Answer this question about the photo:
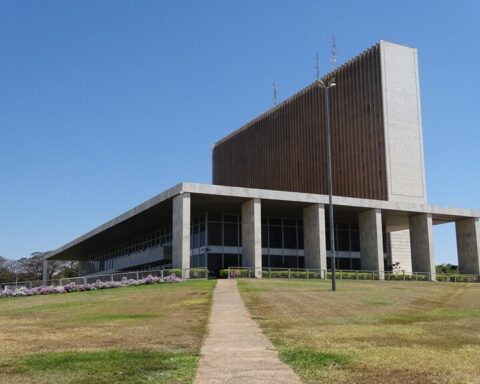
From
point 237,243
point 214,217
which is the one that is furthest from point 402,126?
point 214,217

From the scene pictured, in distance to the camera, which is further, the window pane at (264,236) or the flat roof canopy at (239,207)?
the window pane at (264,236)

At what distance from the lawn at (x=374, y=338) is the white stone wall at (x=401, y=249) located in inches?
1758

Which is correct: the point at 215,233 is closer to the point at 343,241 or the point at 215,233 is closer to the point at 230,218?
the point at 230,218

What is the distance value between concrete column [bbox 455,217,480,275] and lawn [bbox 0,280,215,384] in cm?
4584

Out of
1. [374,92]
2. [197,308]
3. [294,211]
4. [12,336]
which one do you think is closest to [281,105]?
[374,92]

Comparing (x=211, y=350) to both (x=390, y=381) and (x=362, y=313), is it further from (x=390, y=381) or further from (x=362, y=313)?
(x=362, y=313)

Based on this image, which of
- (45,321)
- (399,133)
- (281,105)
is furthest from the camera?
(281,105)

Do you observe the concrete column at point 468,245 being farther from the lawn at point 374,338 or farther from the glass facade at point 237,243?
the lawn at point 374,338

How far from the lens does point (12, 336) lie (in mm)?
13672

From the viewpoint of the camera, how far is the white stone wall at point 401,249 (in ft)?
217

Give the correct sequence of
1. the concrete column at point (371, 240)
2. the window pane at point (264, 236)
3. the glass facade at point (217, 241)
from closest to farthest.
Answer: the glass facade at point (217, 241) → the concrete column at point (371, 240) → the window pane at point (264, 236)

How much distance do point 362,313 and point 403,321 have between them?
2.23 meters

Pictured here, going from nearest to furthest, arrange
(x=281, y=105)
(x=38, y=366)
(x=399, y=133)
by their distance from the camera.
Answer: (x=38, y=366) → (x=399, y=133) → (x=281, y=105)

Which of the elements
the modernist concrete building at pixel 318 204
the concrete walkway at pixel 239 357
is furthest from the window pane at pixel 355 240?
the concrete walkway at pixel 239 357
